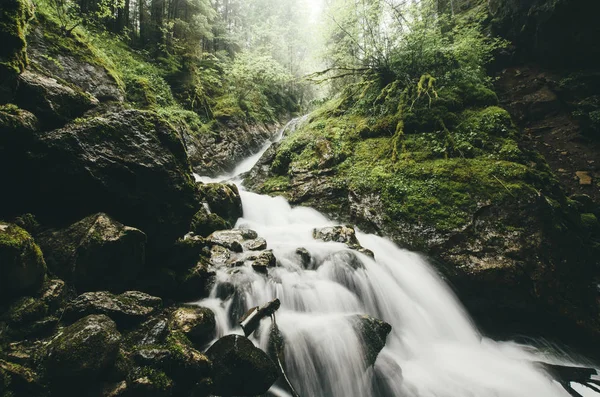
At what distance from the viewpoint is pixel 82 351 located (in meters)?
2.16

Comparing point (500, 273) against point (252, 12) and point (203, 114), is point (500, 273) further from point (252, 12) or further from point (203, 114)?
point (252, 12)

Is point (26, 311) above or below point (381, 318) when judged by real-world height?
above

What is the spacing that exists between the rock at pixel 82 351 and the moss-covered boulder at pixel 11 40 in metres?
2.55

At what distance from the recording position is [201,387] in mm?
2664

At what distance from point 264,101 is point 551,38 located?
16.2 metres

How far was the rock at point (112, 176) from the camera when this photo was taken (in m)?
2.91

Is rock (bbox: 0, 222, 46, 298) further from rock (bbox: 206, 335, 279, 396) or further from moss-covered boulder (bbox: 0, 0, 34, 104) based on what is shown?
rock (bbox: 206, 335, 279, 396)

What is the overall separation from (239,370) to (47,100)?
13.0ft

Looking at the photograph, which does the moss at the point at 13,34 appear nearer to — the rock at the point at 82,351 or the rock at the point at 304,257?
the rock at the point at 82,351

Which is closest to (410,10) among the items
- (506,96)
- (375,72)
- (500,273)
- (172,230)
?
(375,72)

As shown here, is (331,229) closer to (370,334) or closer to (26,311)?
(370,334)

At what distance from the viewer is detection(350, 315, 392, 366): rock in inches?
144

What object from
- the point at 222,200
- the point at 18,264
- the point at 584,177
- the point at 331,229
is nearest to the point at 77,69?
the point at 222,200

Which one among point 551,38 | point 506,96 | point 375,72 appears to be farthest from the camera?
point 375,72
